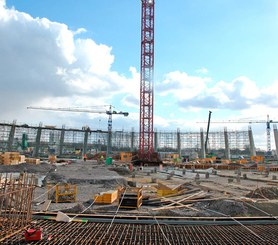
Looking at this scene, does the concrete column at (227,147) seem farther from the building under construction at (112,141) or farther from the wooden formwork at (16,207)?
the wooden formwork at (16,207)

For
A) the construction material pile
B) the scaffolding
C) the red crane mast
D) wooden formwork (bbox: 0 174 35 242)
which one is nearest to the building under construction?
the scaffolding

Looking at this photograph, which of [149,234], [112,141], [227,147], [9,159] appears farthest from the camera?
[112,141]

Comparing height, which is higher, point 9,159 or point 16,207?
point 9,159

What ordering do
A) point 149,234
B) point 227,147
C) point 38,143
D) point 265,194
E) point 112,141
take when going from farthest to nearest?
point 112,141 < point 38,143 < point 227,147 < point 265,194 < point 149,234

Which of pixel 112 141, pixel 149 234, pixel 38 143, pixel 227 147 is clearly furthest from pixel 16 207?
pixel 112 141

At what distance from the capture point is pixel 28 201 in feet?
20.4

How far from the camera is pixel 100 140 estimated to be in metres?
90.0

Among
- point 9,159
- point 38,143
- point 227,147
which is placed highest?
point 38,143

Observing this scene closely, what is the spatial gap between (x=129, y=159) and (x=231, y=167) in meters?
17.0

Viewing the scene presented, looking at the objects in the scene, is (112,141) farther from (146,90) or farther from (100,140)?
(146,90)

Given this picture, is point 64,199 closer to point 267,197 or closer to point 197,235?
point 197,235

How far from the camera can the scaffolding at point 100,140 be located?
7838 centimetres

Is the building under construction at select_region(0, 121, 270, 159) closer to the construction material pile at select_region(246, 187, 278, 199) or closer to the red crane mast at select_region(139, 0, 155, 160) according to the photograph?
the red crane mast at select_region(139, 0, 155, 160)

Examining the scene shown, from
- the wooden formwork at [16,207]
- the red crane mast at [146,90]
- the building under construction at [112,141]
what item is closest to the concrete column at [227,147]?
the building under construction at [112,141]
